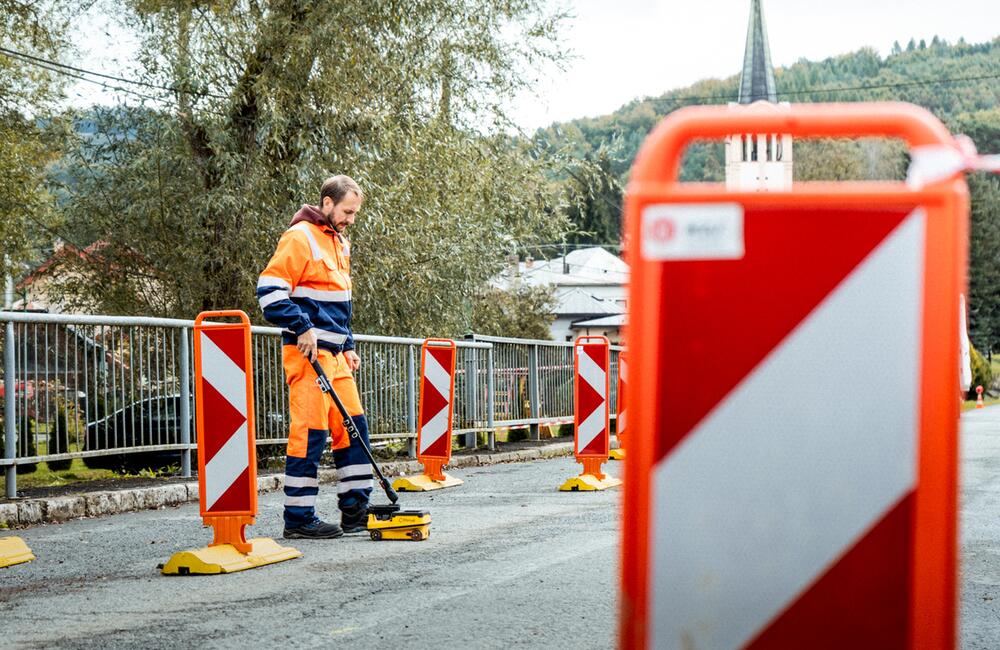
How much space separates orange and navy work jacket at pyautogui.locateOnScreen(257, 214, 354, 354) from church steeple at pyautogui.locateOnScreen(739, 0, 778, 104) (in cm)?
Result: 8640

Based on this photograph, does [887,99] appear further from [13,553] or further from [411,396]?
[13,553]

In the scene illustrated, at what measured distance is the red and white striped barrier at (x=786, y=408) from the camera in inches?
84.8

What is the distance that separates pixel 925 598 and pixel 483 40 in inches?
760

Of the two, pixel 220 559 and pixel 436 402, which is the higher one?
pixel 436 402

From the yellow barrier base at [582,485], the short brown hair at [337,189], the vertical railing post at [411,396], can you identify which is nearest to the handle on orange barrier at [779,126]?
the short brown hair at [337,189]

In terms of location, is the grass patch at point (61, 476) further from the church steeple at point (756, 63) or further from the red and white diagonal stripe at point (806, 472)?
the church steeple at point (756, 63)

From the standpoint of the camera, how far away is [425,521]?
784cm

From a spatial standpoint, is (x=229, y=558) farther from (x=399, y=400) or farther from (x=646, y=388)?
(x=399, y=400)

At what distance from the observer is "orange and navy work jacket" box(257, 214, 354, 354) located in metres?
7.41

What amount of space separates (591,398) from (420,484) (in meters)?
1.93

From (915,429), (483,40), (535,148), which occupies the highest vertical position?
(483,40)

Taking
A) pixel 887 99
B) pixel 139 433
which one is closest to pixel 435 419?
pixel 139 433

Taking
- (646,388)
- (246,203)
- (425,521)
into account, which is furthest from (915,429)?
(246,203)

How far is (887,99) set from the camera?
87.8m
